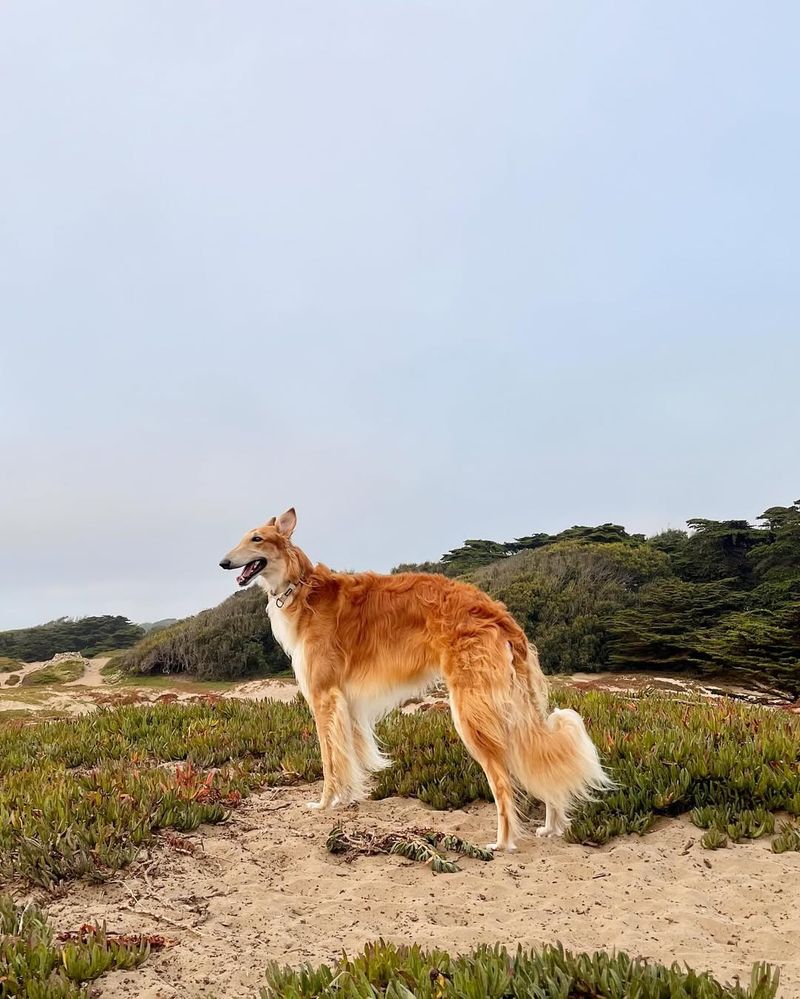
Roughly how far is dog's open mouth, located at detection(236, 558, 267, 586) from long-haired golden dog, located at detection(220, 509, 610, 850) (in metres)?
0.01

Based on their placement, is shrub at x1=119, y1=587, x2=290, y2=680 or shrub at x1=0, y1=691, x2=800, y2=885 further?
shrub at x1=119, y1=587, x2=290, y2=680

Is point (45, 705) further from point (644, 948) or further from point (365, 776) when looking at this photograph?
point (644, 948)

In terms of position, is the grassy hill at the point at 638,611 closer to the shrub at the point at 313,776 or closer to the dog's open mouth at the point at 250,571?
the shrub at the point at 313,776

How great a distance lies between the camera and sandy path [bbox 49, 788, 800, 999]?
3674 millimetres

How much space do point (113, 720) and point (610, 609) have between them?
1691 cm

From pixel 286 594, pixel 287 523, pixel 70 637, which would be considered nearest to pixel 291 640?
pixel 286 594

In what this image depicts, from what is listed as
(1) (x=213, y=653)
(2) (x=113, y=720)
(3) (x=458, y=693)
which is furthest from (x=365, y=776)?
(1) (x=213, y=653)

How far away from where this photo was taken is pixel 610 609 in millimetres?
23281

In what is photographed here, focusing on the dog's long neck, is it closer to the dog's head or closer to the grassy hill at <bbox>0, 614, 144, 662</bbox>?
the dog's head

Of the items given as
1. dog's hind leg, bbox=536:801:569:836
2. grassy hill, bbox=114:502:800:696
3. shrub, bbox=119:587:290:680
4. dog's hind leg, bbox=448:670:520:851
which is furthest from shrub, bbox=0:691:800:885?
shrub, bbox=119:587:290:680

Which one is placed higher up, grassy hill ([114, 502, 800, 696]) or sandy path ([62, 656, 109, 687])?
grassy hill ([114, 502, 800, 696])

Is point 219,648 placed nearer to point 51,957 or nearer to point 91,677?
point 91,677

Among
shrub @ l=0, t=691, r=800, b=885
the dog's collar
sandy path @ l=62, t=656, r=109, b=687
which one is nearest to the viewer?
shrub @ l=0, t=691, r=800, b=885

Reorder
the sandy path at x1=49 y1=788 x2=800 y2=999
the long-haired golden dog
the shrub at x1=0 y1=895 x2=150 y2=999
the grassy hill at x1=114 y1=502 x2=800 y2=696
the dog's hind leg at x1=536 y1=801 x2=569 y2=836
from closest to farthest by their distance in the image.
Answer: the shrub at x1=0 y1=895 x2=150 y2=999 < the sandy path at x1=49 y1=788 x2=800 y2=999 < the long-haired golden dog < the dog's hind leg at x1=536 y1=801 x2=569 y2=836 < the grassy hill at x1=114 y1=502 x2=800 y2=696
